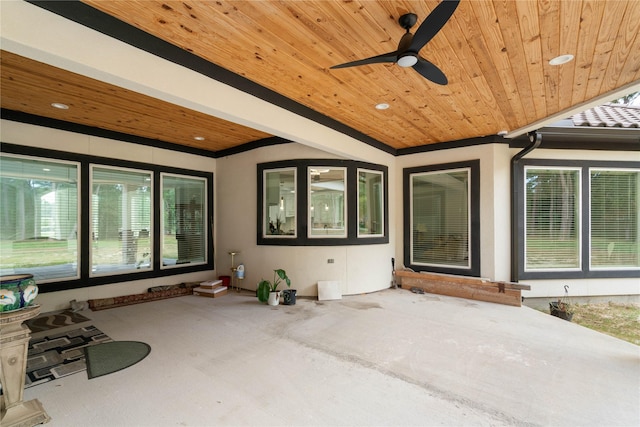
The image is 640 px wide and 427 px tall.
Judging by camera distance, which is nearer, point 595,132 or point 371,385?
point 371,385

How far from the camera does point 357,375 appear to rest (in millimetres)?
2545

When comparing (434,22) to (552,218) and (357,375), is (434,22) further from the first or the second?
(552,218)

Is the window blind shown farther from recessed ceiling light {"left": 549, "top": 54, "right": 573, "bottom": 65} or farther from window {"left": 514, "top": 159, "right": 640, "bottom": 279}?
recessed ceiling light {"left": 549, "top": 54, "right": 573, "bottom": 65}

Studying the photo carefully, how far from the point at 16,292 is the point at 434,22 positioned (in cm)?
328

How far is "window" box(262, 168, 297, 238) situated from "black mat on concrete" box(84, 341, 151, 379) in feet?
8.83

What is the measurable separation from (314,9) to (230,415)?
2.96m

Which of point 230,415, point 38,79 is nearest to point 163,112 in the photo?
point 38,79

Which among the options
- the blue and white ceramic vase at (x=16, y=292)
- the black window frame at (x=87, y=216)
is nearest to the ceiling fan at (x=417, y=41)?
the blue and white ceramic vase at (x=16, y=292)

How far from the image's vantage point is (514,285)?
4.68 meters

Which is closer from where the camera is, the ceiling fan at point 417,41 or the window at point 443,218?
the ceiling fan at point 417,41

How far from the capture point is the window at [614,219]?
525 cm

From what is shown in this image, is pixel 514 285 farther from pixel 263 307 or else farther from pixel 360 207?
pixel 263 307

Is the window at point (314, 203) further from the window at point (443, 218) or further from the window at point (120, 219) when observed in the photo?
the window at point (120, 219)

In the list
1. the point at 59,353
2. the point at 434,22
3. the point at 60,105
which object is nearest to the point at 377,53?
the point at 434,22
